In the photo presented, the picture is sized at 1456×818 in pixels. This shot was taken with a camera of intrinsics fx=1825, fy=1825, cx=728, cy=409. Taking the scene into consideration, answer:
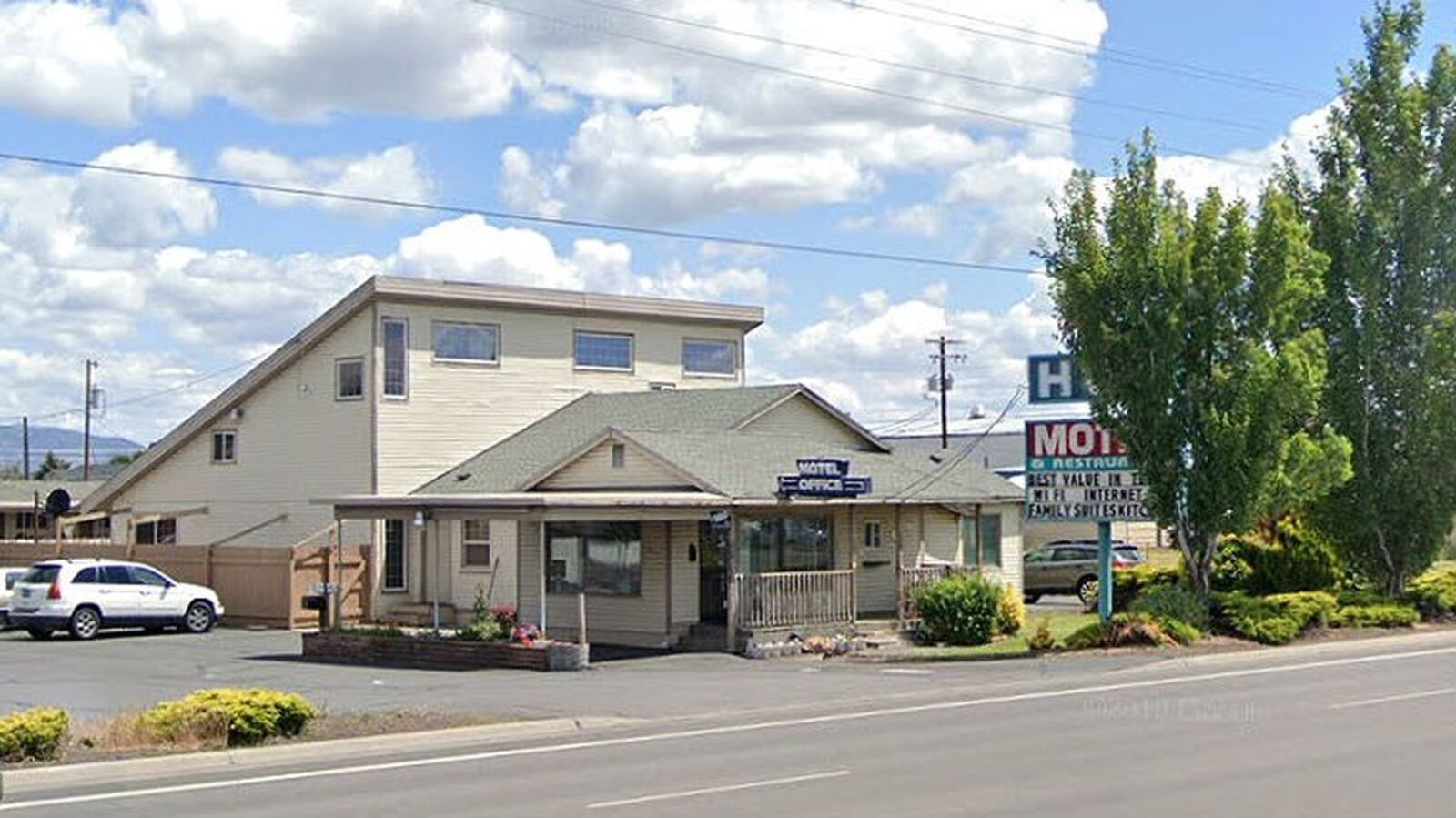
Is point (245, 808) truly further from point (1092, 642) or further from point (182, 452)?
point (182, 452)

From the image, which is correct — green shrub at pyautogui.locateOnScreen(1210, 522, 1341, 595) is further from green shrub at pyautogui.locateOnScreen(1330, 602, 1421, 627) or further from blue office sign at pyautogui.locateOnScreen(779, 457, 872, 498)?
blue office sign at pyautogui.locateOnScreen(779, 457, 872, 498)

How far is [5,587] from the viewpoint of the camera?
40.6 metres

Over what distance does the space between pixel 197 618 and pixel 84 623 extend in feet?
7.76

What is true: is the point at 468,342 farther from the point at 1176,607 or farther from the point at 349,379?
the point at 1176,607

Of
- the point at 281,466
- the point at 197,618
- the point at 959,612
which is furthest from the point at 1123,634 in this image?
the point at 281,466

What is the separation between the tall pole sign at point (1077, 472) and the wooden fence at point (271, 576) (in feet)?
47.3

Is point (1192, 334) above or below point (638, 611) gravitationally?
above

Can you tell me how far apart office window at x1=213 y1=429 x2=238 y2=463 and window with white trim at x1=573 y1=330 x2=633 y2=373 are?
8376 mm

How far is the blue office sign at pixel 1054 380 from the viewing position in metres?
33.0

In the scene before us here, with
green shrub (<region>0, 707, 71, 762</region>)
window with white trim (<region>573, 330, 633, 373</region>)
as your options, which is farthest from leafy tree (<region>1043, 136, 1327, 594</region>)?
green shrub (<region>0, 707, 71, 762</region>)

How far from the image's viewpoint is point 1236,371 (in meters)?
30.5

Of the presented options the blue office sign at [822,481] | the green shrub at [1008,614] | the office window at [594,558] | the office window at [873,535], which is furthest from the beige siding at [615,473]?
the green shrub at [1008,614]

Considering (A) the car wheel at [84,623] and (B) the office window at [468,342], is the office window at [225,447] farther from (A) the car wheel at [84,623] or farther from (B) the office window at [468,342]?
(A) the car wheel at [84,623]

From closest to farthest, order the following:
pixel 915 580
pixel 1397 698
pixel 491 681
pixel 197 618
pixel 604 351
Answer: pixel 1397 698 < pixel 491 681 < pixel 915 580 < pixel 197 618 < pixel 604 351
